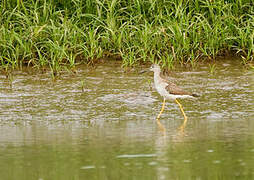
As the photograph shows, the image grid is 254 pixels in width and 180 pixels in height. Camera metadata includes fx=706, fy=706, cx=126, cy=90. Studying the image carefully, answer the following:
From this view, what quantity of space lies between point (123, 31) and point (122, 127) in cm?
384

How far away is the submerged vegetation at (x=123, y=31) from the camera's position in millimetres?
10336

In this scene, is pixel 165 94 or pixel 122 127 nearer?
pixel 122 127

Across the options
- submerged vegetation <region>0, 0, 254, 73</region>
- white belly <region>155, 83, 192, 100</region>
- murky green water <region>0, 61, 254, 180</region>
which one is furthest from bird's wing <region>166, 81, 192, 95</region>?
submerged vegetation <region>0, 0, 254, 73</region>

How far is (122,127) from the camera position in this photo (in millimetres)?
7160

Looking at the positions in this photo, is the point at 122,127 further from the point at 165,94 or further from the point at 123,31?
the point at 123,31

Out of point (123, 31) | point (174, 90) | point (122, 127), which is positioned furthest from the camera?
point (123, 31)

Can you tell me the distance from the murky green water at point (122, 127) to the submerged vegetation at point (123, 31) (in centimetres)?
33

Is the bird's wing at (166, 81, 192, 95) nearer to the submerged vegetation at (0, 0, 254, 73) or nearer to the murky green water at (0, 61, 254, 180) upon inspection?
the murky green water at (0, 61, 254, 180)

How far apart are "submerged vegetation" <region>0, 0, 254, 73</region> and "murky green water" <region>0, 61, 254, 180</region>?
33 cm

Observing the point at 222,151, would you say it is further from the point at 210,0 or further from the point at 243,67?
the point at 210,0

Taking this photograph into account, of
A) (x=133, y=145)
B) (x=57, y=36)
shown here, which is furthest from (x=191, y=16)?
(x=133, y=145)

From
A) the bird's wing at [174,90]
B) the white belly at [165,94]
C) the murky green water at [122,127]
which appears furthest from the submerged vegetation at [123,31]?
the bird's wing at [174,90]

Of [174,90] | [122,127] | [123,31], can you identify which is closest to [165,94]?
[174,90]

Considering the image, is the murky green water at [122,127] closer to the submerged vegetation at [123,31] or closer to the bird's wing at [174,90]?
the bird's wing at [174,90]
